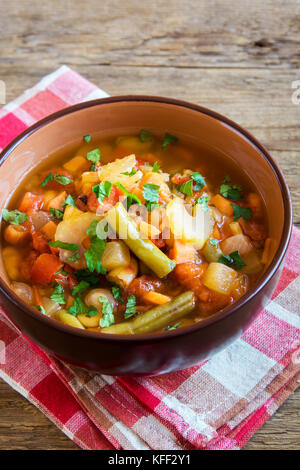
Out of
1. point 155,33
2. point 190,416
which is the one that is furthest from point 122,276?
point 155,33

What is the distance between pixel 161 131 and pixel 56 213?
80 cm

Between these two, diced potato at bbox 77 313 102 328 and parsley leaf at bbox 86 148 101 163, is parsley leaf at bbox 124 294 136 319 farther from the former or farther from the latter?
parsley leaf at bbox 86 148 101 163

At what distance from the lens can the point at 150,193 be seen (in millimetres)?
2736

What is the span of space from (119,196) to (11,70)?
1882 mm

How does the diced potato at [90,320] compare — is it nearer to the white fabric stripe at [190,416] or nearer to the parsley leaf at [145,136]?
the white fabric stripe at [190,416]

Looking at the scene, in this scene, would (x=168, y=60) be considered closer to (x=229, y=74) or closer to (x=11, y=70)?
(x=229, y=74)

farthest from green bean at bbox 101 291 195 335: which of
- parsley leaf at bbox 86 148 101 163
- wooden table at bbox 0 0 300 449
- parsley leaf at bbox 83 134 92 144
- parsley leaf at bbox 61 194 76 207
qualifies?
wooden table at bbox 0 0 300 449

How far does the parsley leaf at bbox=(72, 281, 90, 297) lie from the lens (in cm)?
261

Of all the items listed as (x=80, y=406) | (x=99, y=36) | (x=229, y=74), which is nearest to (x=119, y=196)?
(x=80, y=406)

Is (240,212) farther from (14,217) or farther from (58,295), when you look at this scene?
(14,217)

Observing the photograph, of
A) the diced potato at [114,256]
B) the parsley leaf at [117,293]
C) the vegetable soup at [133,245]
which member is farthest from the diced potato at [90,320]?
the diced potato at [114,256]

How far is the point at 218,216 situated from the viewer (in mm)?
2859

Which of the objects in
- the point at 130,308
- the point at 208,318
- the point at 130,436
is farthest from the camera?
the point at 130,308

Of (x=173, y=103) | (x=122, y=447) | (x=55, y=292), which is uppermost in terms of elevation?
(x=173, y=103)
